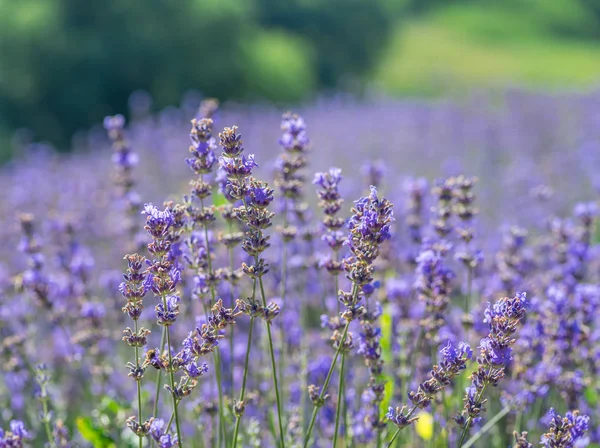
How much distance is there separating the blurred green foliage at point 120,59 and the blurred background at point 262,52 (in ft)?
0.07

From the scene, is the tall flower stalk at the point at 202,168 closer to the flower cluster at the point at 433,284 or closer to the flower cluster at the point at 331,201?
the flower cluster at the point at 331,201

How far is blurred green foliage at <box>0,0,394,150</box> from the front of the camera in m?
13.6

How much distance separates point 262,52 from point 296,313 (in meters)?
13.1

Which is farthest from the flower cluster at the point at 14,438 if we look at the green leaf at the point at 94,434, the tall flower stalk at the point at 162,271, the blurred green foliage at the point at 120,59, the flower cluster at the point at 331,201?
the blurred green foliage at the point at 120,59

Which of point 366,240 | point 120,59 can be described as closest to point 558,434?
point 366,240

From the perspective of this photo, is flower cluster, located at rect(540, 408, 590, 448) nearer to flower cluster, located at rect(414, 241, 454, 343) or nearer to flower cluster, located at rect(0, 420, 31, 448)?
flower cluster, located at rect(414, 241, 454, 343)

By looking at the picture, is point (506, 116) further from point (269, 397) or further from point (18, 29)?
point (18, 29)

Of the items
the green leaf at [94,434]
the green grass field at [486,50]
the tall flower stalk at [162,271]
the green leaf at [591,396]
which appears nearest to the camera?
the tall flower stalk at [162,271]

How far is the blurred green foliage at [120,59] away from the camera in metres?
13.6

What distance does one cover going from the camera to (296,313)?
12.6 ft

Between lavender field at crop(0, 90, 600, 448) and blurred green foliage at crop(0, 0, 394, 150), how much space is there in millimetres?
7167

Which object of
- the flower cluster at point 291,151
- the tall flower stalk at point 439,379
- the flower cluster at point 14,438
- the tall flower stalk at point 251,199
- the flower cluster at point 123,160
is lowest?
the flower cluster at point 14,438

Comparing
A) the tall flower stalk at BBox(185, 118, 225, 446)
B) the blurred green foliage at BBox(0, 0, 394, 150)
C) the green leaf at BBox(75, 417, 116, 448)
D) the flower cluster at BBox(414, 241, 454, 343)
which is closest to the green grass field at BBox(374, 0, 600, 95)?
the blurred green foliage at BBox(0, 0, 394, 150)

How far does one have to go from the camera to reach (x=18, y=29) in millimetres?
13484
